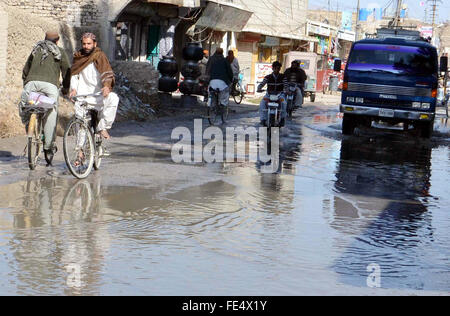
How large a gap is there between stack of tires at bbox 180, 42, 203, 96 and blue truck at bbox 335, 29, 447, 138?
6791 millimetres

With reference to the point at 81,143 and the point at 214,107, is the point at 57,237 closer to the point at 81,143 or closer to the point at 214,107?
the point at 81,143

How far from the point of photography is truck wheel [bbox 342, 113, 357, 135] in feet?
66.6

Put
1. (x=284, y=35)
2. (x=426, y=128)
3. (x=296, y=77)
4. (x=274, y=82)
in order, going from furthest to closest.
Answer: (x=284, y=35), (x=296, y=77), (x=426, y=128), (x=274, y=82)

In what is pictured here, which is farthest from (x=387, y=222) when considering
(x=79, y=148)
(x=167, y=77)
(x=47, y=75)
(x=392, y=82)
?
(x=167, y=77)

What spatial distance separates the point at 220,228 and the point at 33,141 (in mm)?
3891

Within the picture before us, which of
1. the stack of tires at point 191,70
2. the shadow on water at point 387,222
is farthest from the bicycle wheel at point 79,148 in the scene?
the stack of tires at point 191,70

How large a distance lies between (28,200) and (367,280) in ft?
13.5

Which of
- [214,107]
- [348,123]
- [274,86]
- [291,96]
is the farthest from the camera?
[291,96]

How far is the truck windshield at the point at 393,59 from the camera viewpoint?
19.5 metres

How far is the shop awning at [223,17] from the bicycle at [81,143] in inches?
901

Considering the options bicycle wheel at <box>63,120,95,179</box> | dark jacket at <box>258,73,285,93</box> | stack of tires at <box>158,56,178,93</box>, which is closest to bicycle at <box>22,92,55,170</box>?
bicycle wheel at <box>63,120,95,179</box>

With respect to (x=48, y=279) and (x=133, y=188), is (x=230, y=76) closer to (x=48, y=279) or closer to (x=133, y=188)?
(x=133, y=188)

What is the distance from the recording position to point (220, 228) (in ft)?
25.4

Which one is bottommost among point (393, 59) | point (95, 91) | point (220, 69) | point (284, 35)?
point (95, 91)
